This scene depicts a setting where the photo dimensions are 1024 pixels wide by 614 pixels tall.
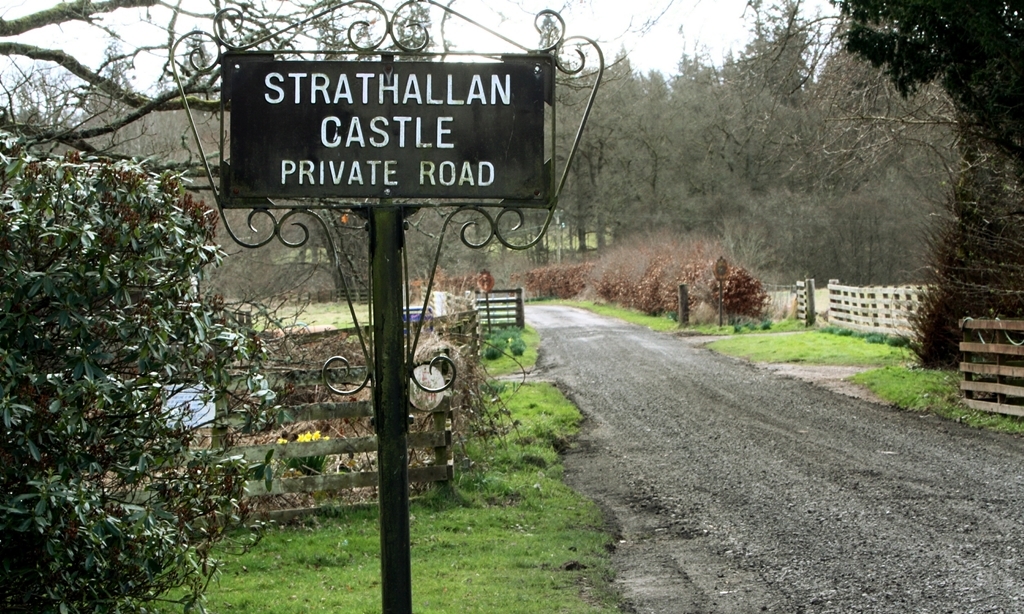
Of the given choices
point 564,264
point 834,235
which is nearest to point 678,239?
point 834,235

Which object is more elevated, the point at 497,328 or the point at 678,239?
the point at 678,239

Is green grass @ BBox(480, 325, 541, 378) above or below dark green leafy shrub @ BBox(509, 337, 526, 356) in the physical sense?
below

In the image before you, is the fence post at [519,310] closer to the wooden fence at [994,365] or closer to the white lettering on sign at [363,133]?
the wooden fence at [994,365]

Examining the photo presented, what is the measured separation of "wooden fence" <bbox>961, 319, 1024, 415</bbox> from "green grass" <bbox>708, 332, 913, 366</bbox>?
15.5 ft

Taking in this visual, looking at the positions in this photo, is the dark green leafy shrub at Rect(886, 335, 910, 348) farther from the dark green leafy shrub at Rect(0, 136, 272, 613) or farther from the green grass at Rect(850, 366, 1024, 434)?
the dark green leafy shrub at Rect(0, 136, 272, 613)

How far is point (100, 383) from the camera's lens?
3846mm

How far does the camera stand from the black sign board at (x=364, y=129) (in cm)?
335

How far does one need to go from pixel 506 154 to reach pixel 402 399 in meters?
0.92

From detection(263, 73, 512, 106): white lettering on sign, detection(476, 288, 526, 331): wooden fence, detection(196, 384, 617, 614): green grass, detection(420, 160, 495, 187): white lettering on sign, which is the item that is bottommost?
detection(196, 384, 617, 614): green grass

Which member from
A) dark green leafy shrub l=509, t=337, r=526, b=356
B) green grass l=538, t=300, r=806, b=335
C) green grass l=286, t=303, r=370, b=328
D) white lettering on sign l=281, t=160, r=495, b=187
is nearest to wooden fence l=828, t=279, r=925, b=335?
green grass l=538, t=300, r=806, b=335

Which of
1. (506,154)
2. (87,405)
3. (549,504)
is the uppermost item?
(506,154)

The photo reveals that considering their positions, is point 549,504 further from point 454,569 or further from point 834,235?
point 834,235

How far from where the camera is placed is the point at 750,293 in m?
31.3

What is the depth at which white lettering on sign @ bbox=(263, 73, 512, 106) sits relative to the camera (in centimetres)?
335
